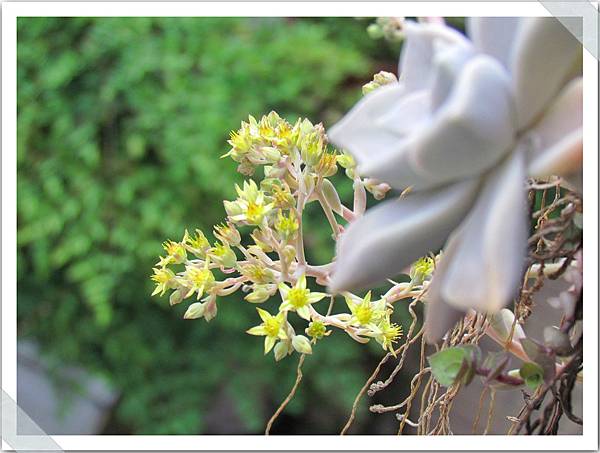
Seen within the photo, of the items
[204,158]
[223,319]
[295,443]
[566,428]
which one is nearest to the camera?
[295,443]

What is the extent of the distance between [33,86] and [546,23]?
42.8 inches

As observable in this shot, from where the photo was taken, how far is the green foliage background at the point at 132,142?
3.78ft

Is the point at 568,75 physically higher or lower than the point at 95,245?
higher

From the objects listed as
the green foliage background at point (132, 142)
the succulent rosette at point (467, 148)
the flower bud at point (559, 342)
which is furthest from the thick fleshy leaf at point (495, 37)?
the green foliage background at point (132, 142)

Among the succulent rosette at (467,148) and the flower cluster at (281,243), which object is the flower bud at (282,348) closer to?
the flower cluster at (281,243)

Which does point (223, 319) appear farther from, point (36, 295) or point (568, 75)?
point (568, 75)

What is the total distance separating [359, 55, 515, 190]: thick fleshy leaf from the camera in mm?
196

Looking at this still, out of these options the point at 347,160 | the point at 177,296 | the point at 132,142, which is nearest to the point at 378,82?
the point at 347,160

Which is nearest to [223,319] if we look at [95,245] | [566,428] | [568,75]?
[95,245]

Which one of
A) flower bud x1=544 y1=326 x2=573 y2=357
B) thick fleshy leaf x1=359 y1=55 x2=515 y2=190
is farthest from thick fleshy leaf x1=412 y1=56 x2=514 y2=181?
flower bud x1=544 y1=326 x2=573 y2=357

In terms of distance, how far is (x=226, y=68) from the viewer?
3.86ft

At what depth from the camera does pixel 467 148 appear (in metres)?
0.20

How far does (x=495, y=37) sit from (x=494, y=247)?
2.7 inches

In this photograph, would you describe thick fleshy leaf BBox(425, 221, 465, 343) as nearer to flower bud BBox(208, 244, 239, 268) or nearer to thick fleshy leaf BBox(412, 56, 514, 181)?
thick fleshy leaf BBox(412, 56, 514, 181)
